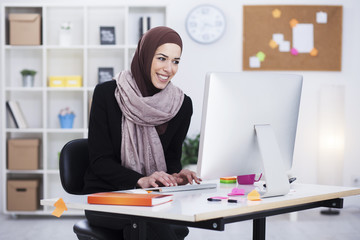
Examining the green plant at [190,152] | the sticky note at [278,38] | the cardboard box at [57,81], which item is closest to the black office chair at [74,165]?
the green plant at [190,152]

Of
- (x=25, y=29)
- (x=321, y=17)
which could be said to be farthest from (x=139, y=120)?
(x=321, y=17)

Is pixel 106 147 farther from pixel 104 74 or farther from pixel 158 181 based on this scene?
pixel 104 74

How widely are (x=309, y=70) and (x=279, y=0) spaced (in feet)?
2.33

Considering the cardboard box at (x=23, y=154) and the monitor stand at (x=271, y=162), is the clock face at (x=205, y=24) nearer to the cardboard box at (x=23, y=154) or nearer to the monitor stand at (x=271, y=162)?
the cardboard box at (x=23, y=154)

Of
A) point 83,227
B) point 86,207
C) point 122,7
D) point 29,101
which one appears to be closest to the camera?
point 86,207

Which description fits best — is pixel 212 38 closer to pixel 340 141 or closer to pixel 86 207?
pixel 340 141

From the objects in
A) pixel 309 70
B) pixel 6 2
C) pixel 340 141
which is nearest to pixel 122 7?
pixel 6 2

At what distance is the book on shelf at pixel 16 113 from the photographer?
4.15m

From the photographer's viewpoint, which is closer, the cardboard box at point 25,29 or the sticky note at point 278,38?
the cardboard box at point 25,29

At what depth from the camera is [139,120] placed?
1890 mm

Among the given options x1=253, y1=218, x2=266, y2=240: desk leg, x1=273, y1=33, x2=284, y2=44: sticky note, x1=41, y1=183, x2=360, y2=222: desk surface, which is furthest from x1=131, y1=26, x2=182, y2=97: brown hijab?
x1=273, y1=33, x2=284, y2=44: sticky note

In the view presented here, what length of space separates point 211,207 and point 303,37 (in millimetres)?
3511

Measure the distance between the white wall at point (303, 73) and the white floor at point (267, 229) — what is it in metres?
0.57

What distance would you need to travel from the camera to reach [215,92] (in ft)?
4.61
